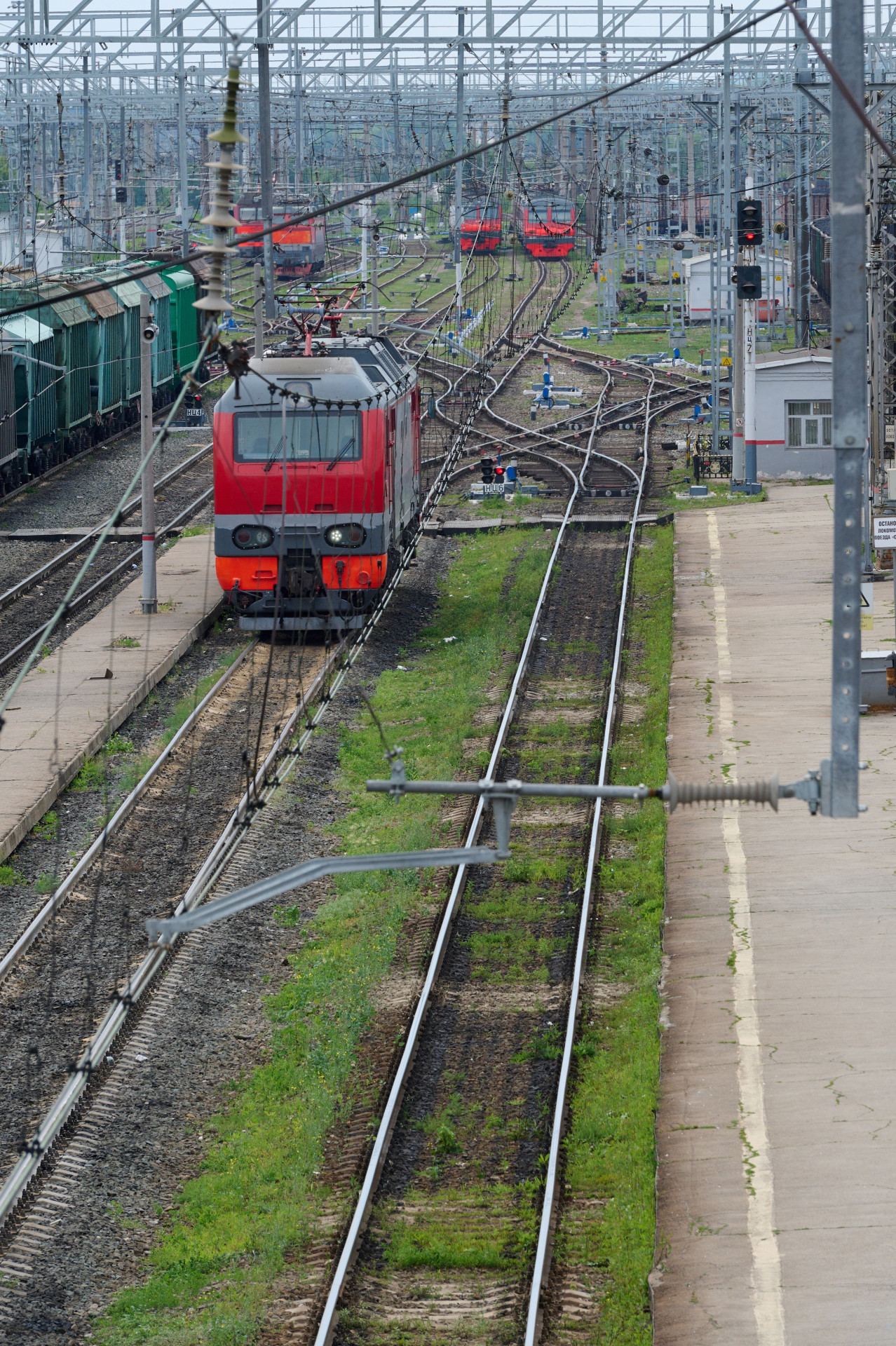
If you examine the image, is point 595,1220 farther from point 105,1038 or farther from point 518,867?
point 518,867

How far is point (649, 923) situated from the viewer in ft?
45.2

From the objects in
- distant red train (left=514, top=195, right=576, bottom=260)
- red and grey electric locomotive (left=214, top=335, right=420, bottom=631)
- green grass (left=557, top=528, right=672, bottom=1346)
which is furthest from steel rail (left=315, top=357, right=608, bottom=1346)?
distant red train (left=514, top=195, right=576, bottom=260)

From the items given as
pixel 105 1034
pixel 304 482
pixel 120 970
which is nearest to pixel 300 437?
pixel 304 482

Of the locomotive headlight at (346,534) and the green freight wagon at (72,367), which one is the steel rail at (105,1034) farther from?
the green freight wagon at (72,367)

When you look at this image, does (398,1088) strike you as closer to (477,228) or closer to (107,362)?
(107,362)

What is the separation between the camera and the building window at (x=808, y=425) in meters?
33.8

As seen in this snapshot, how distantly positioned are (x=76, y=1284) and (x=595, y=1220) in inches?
108

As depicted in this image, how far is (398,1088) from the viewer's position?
10.9 m

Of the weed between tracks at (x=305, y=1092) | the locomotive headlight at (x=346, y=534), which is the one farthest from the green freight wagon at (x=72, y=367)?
the weed between tracks at (x=305, y=1092)

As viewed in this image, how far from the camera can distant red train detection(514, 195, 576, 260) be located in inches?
2783

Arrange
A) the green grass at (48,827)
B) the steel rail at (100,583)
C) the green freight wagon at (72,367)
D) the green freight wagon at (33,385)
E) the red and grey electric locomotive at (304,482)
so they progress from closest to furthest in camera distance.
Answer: the green grass at (48,827) < the red and grey electric locomotive at (304,482) < the steel rail at (100,583) < the green freight wagon at (33,385) < the green freight wagon at (72,367)

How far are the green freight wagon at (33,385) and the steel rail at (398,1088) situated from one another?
1495cm

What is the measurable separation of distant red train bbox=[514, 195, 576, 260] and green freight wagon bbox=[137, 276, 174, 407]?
2992 cm

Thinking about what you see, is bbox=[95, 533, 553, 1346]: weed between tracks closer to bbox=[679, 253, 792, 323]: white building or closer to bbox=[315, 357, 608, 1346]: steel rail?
bbox=[315, 357, 608, 1346]: steel rail
